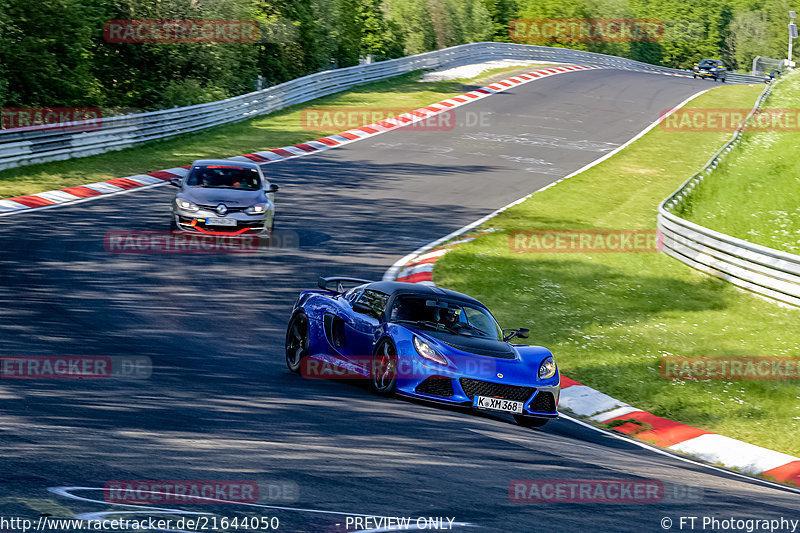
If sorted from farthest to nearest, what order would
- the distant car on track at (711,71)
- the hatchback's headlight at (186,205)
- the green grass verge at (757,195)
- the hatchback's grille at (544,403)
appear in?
the distant car on track at (711,71), the green grass verge at (757,195), the hatchback's headlight at (186,205), the hatchback's grille at (544,403)

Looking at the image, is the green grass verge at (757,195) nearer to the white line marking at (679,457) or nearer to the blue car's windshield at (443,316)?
the white line marking at (679,457)

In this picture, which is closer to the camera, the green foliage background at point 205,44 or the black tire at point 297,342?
the black tire at point 297,342

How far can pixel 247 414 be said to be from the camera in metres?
8.69

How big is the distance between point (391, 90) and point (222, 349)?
33401 mm

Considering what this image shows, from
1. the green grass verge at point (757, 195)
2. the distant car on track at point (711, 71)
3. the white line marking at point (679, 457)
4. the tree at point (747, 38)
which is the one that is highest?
the tree at point (747, 38)

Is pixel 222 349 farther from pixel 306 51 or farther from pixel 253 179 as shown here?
pixel 306 51

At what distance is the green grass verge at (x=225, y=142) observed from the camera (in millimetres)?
24344

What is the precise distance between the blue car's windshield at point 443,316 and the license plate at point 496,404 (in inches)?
36.8

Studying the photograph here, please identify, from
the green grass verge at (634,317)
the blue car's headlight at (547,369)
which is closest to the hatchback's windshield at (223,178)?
the green grass verge at (634,317)

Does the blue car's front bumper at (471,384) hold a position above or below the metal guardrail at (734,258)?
above

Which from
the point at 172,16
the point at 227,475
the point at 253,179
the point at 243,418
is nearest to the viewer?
the point at 227,475

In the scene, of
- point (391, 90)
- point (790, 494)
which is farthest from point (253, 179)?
point (391, 90)

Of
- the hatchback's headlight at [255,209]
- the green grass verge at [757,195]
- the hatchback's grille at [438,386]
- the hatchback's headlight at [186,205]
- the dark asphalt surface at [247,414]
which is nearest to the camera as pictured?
the dark asphalt surface at [247,414]

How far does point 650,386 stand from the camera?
41.6ft
